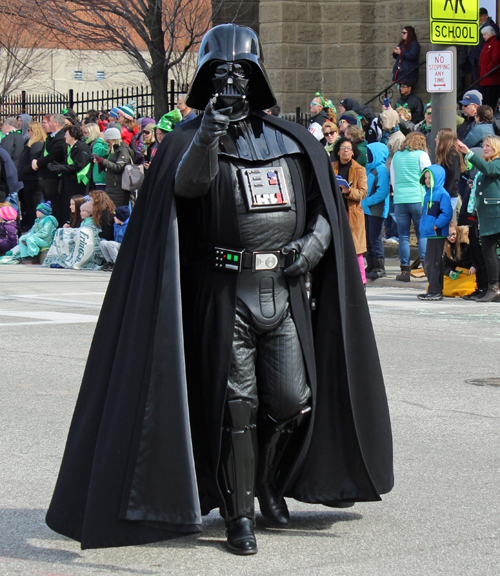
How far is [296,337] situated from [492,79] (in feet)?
48.2

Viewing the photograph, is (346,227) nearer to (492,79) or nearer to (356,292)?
(356,292)

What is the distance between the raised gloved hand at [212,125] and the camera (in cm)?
364

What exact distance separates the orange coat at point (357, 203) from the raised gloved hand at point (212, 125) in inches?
342

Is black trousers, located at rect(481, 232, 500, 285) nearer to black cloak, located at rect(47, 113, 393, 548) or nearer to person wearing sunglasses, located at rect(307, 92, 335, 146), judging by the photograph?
person wearing sunglasses, located at rect(307, 92, 335, 146)

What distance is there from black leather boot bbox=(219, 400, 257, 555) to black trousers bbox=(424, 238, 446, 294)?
26.7 ft

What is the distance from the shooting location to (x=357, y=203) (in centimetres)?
1251

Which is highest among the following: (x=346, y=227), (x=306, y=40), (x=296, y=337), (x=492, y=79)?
(x=306, y=40)

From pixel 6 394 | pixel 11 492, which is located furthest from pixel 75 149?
pixel 11 492

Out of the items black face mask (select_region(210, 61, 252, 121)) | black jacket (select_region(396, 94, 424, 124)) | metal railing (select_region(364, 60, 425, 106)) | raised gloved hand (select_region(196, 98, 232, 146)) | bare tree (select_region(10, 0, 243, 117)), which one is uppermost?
bare tree (select_region(10, 0, 243, 117))

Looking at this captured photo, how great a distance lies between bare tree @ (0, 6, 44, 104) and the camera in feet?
119

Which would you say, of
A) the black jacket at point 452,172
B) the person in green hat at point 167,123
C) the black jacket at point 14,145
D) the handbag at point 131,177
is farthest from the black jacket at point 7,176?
the black jacket at point 452,172

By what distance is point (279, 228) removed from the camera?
13.3 ft

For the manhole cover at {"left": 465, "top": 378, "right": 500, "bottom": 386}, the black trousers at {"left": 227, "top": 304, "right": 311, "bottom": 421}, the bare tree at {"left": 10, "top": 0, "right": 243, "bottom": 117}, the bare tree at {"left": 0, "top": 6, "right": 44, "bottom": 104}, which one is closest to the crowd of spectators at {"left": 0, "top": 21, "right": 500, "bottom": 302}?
the bare tree at {"left": 10, "top": 0, "right": 243, "bottom": 117}

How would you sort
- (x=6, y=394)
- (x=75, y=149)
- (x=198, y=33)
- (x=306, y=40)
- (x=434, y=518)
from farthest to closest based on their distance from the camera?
(x=198, y=33) < (x=306, y=40) < (x=75, y=149) < (x=6, y=394) < (x=434, y=518)
